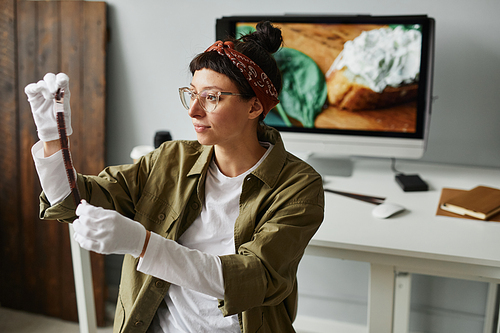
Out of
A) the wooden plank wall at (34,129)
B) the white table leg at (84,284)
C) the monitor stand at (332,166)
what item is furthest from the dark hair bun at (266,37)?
the wooden plank wall at (34,129)

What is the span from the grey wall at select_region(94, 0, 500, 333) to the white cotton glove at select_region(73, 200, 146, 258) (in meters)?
0.98

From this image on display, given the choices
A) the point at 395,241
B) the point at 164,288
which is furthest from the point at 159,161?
the point at 395,241

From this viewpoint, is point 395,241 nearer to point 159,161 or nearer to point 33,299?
point 159,161

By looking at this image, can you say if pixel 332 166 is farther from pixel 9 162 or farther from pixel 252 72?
pixel 9 162

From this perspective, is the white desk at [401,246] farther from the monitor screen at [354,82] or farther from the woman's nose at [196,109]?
the woman's nose at [196,109]

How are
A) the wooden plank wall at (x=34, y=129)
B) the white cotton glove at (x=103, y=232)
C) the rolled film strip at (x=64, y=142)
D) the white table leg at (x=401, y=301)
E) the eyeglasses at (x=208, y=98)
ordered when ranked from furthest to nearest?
the wooden plank wall at (x=34, y=129), the white table leg at (x=401, y=301), the eyeglasses at (x=208, y=98), the rolled film strip at (x=64, y=142), the white cotton glove at (x=103, y=232)

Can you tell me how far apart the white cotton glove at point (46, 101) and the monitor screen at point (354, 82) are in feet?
3.26

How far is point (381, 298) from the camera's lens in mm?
1436

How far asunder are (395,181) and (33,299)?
1.83m

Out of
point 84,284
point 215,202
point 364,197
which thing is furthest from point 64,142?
point 364,197

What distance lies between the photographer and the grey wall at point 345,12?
188cm

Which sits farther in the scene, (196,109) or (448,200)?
(448,200)

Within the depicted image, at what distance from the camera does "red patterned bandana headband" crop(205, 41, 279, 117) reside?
112 cm

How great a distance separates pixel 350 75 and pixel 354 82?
3cm
